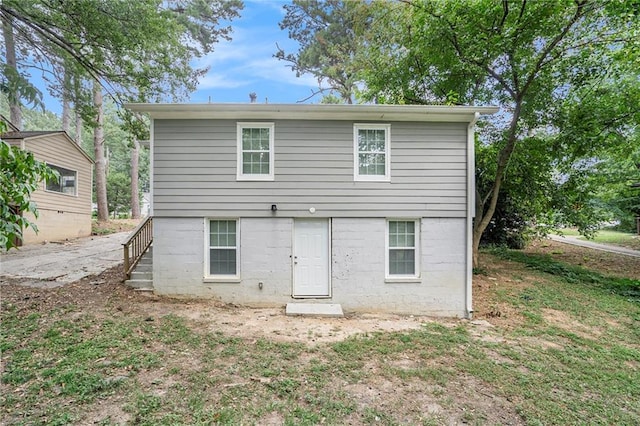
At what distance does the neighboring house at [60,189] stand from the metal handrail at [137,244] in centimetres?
554

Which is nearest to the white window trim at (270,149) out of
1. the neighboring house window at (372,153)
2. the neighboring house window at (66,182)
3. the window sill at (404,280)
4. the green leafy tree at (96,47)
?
the neighboring house window at (372,153)

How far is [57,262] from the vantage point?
26.8ft

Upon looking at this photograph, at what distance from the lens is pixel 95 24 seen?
809 centimetres

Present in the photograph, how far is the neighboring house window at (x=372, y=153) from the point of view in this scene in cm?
624

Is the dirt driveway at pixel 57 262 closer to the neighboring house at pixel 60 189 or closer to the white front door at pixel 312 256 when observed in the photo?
the neighboring house at pixel 60 189

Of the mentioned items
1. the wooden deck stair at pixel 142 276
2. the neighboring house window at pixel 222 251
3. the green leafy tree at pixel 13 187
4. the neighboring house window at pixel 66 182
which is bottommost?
the wooden deck stair at pixel 142 276

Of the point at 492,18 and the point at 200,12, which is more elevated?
the point at 200,12

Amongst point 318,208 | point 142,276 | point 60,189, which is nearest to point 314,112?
point 318,208

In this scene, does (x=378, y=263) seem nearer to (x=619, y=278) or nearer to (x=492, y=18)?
(x=492, y=18)

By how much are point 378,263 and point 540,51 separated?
23.6 feet

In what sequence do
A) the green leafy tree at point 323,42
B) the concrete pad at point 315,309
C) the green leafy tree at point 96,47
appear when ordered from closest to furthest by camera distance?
1. the concrete pad at point 315,309
2. the green leafy tree at point 96,47
3. the green leafy tree at point 323,42

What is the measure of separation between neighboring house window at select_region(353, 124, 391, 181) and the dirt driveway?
712 centimetres

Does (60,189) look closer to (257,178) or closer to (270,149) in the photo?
(257,178)

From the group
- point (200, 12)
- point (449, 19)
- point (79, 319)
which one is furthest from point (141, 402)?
point (200, 12)
